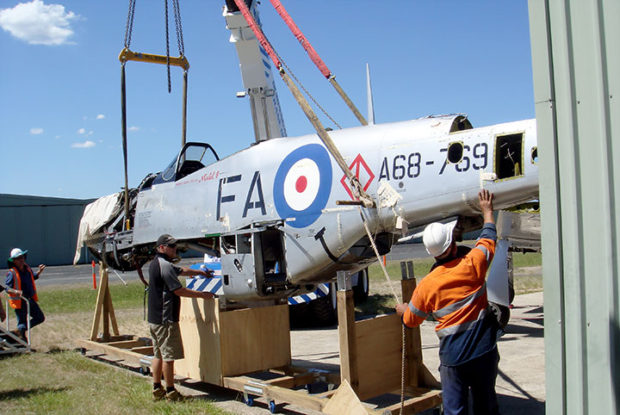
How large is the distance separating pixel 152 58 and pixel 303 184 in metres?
5.29

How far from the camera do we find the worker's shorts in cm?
640

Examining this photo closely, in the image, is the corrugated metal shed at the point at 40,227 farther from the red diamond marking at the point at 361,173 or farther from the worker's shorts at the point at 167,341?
the red diamond marking at the point at 361,173

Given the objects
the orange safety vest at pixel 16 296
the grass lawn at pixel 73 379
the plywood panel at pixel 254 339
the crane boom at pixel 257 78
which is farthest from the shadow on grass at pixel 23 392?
the crane boom at pixel 257 78

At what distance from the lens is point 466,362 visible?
13.1 feet

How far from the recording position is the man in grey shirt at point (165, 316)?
6387 millimetres

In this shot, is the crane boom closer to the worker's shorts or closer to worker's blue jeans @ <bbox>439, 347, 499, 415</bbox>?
the worker's shorts

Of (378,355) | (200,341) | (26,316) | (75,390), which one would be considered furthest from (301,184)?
(26,316)

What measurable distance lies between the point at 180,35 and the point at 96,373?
6.07 metres

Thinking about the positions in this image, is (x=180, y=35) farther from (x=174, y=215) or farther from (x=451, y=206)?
(x=451, y=206)

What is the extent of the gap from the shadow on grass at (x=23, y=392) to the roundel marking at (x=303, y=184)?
11.8 ft

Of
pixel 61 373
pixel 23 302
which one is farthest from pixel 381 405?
pixel 23 302

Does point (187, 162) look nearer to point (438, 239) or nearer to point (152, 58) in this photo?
point (152, 58)

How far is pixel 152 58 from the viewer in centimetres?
1035

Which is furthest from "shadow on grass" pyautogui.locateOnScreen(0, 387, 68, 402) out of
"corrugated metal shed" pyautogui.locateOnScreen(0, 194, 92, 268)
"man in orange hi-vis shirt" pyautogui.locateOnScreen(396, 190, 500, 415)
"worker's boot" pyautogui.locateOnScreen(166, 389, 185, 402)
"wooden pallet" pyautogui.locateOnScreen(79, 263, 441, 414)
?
"corrugated metal shed" pyautogui.locateOnScreen(0, 194, 92, 268)
